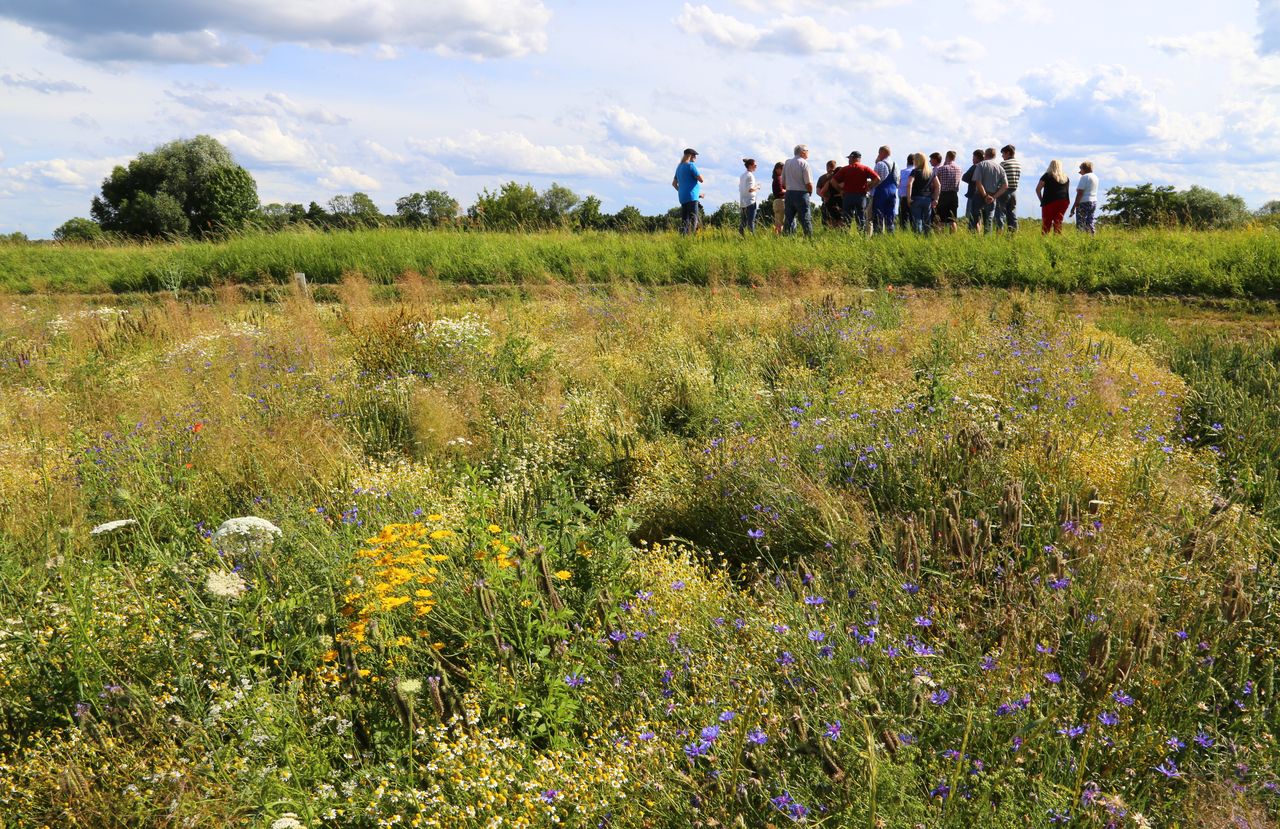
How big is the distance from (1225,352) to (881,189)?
10.2 meters

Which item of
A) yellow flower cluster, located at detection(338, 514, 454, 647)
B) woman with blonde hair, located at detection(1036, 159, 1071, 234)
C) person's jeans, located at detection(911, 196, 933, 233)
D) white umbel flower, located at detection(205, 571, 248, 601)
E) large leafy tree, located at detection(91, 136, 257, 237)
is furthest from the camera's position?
large leafy tree, located at detection(91, 136, 257, 237)

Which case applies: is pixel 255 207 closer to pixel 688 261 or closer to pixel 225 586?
pixel 688 261

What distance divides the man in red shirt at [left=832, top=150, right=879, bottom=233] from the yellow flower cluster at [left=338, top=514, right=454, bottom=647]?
13687mm

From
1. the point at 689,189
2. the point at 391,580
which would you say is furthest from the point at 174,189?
the point at 391,580

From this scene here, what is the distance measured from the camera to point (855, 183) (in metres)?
15.8

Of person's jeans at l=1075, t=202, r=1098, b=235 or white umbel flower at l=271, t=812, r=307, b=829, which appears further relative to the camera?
person's jeans at l=1075, t=202, r=1098, b=235

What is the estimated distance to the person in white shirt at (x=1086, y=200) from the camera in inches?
591

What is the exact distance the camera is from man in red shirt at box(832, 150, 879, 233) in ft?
51.5

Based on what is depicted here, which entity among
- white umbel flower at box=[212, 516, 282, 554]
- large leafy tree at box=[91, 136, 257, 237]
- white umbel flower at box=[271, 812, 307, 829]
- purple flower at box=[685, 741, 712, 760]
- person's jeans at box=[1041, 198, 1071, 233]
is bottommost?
white umbel flower at box=[271, 812, 307, 829]

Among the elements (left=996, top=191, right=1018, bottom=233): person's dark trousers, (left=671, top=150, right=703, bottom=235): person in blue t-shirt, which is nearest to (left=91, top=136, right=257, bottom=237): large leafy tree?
(left=671, top=150, right=703, bottom=235): person in blue t-shirt

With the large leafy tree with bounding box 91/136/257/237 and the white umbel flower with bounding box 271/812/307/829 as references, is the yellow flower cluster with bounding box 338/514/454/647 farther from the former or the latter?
the large leafy tree with bounding box 91/136/257/237

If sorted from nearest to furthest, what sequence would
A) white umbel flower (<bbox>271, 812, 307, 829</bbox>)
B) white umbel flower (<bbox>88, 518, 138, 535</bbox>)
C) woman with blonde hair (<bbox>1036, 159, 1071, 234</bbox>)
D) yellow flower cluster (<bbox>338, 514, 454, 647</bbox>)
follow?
1. white umbel flower (<bbox>271, 812, 307, 829</bbox>)
2. yellow flower cluster (<bbox>338, 514, 454, 647</bbox>)
3. white umbel flower (<bbox>88, 518, 138, 535</bbox>)
4. woman with blonde hair (<bbox>1036, 159, 1071, 234</bbox>)

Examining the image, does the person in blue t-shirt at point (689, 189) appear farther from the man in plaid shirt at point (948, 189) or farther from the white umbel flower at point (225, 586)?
the white umbel flower at point (225, 586)

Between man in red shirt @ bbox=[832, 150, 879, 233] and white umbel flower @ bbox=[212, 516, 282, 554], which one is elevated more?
man in red shirt @ bbox=[832, 150, 879, 233]
